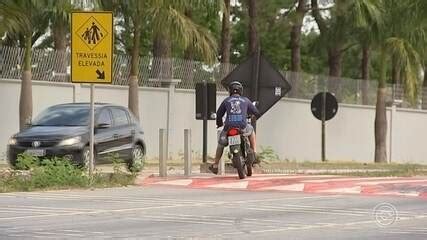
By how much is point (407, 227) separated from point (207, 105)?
9.79m

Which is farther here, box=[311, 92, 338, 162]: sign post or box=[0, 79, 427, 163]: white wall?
box=[311, 92, 338, 162]: sign post

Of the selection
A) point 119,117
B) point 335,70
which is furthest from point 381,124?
point 119,117

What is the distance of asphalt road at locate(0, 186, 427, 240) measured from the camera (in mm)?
10602

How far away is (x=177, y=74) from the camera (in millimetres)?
30156

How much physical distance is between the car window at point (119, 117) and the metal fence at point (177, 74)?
5.07 m

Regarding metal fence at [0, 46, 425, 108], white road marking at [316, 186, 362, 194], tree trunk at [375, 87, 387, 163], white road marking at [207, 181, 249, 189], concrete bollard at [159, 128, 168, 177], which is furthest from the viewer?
tree trunk at [375, 87, 387, 163]

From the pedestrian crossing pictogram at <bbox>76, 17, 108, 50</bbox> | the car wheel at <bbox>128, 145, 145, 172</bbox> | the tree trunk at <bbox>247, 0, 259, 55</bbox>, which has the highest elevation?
the tree trunk at <bbox>247, 0, 259, 55</bbox>

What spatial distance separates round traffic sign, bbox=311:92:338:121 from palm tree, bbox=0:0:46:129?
9732 millimetres

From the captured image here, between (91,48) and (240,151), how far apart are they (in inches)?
135

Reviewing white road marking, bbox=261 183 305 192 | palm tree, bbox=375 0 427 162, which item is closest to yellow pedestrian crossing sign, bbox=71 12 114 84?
white road marking, bbox=261 183 305 192

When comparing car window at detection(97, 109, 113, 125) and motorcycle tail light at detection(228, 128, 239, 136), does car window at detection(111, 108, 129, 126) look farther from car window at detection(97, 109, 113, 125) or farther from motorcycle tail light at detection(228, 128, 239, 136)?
motorcycle tail light at detection(228, 128, 239, 136)

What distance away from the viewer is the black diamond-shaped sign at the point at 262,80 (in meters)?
20.0

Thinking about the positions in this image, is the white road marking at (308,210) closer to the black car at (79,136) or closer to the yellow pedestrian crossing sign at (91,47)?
the yellow pedestrian crossing sign at (91,47)

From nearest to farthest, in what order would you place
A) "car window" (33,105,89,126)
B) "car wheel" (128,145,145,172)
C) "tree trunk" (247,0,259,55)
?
1. "car window" (33,105,89,126)
2. "car wheel" (128,145,145,172)
3. "tree trunk" (247,0,259,55)
